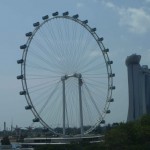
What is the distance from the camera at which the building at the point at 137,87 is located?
4596 inches

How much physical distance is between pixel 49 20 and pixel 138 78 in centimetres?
7602

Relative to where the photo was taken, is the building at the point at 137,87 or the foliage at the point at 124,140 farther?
the building at the point at 137,87

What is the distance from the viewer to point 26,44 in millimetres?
45844

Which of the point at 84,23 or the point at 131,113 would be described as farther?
the point at 131,113

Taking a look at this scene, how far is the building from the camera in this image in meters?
117

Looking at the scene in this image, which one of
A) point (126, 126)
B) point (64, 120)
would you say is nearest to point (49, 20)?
point (64, 120)

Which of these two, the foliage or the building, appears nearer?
the foliage

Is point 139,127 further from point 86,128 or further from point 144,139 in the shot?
point 86,128

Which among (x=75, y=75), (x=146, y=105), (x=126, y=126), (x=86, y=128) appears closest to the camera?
(x=75, y=75)

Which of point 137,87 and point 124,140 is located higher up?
point 137,87

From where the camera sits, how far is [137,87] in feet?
395

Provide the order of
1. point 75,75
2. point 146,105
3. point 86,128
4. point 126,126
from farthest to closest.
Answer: point 146,105 → point 86,128 → point 126,126 → point 75,75

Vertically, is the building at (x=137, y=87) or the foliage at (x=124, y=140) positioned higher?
the building at (x=137, y=87)

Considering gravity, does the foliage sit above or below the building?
below
